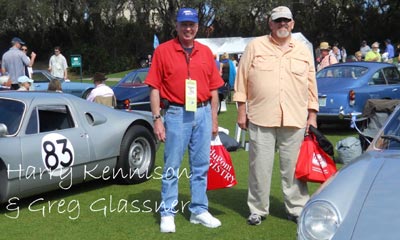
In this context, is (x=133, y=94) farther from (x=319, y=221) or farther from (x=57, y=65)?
(x=319, y=221)

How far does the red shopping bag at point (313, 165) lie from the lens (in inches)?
194

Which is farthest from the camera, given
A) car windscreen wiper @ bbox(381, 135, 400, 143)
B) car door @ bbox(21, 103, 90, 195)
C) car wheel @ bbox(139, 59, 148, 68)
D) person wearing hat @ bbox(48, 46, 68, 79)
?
car wheel @ bbox(139, 59, 148, 68)

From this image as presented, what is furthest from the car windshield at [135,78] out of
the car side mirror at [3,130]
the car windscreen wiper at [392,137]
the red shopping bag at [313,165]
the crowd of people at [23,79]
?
the car windscreen wiper at [392,137]

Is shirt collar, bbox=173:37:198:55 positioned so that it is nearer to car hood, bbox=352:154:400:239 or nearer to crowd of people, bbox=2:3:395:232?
crowd of people, bbox=2:3:395:232

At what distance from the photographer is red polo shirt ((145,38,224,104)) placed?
4.77 metres

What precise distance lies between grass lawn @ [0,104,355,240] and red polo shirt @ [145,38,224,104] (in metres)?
1.26

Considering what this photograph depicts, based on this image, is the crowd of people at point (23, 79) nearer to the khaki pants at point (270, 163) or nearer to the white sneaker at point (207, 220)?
the white sneaker at point (207, 220)

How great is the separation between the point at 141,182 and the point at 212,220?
2163mm

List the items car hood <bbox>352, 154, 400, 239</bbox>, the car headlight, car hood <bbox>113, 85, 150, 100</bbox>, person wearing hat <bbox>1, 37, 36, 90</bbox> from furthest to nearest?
car hood <bbox>113, 85, 150, 100</bbox>
person wearing hat <bbox>1, 37, 36, 90</bbox>
the car headlight
car hood <bbox>352, 154, 400, 239</bbox>

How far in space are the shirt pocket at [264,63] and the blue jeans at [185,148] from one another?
573 millimetres

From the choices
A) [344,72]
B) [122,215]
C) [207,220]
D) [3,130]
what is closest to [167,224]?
[207,220]

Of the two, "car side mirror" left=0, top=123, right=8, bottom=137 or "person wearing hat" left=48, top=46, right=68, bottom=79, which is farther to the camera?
"person wearing hat" left=48, top=46, right=68, bottom=79

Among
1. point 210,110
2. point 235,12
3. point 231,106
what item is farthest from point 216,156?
point 235,12

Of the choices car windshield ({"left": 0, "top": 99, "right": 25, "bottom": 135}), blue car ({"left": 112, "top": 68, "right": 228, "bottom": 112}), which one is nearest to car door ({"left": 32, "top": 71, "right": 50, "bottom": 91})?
blue car ({"left": 112, "top": 68, "right": 228, "bottom": 112})
